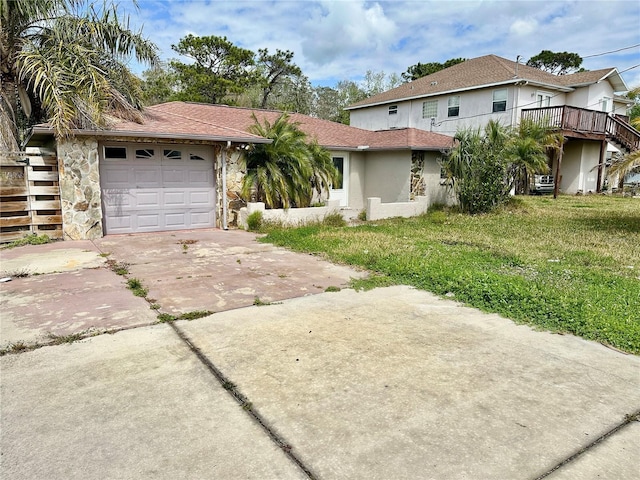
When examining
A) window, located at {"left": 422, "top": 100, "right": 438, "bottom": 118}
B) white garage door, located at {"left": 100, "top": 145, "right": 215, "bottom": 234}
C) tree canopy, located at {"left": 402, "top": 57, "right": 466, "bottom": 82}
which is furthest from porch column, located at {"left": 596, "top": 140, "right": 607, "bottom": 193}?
white garage door, located at {"left": 100, "top": 145, "right": 215, "bottom": 234}

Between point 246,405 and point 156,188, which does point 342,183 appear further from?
point 246,405

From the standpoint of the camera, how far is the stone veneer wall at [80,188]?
32.7 feet

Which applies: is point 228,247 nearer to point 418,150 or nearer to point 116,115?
point 116,115

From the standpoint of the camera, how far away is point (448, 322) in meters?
5.08

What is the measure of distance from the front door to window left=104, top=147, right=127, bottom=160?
8418mm

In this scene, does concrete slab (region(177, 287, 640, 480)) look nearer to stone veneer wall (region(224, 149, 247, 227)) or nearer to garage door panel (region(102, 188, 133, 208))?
garage door panel (region(102, 188, 133, 208))

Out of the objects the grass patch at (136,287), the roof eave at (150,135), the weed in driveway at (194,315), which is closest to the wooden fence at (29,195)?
the roof eave at (150,135)

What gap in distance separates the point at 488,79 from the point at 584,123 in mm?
5375

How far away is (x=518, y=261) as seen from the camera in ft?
25.5

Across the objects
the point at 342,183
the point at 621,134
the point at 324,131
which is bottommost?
the point at 342,183

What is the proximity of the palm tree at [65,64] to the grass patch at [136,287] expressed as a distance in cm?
486

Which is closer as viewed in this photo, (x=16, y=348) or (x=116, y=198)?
(x=16, y=348)

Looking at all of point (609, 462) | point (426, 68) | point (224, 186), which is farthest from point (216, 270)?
point (426, 68)

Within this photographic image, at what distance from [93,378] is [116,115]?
914 cm
